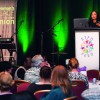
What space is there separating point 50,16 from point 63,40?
2.97ft

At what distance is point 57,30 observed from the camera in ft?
38.5

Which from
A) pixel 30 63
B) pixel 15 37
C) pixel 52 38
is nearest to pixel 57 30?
pixel 52 38

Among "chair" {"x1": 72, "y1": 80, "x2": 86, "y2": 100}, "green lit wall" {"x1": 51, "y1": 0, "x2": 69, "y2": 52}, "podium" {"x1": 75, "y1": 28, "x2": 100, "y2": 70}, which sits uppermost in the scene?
"green lit wall" {"x1": 51, "y1": 0, "x2": 69, "y2": 52}

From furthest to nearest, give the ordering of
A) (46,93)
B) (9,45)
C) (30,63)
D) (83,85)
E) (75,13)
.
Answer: (75,13)
(9,45)
(30,63)
(83,85)
(46,93)

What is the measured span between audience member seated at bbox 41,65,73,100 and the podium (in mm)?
3653

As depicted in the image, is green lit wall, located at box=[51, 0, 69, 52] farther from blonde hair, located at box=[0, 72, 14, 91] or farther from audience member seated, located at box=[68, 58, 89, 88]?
blonde hair, located at box=[0, 72, 14, 91]

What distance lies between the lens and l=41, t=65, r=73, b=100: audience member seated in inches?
164

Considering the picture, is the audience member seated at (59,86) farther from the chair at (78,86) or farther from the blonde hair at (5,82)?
the chair at (78,86)

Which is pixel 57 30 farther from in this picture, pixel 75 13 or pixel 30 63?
pixel 30 63

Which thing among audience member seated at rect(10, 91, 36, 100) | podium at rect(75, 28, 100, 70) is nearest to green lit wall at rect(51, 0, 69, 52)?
podium at rect(75, 28, 100, 70)

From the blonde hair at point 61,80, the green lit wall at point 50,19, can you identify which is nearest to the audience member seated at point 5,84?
the blonde hair at point 61,80

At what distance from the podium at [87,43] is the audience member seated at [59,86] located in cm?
365

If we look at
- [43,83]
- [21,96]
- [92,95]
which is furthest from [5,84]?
[43,83]

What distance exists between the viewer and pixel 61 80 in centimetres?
446
